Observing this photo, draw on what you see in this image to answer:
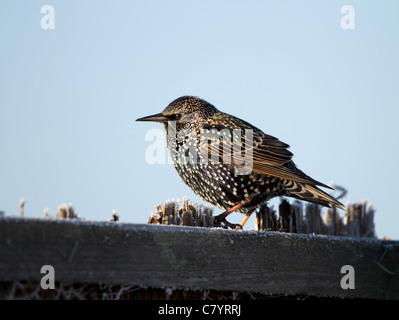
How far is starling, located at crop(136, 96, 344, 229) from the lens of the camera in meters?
3.71

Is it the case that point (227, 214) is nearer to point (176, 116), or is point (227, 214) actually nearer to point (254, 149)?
point (254, 149)

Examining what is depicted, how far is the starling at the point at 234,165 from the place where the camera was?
12.2 feet

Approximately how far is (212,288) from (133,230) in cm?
45

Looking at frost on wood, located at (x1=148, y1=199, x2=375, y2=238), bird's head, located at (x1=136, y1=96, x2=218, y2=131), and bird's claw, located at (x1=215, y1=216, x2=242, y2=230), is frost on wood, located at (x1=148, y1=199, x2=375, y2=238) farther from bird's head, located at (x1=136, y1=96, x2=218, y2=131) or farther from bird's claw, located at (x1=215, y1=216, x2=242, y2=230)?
bird's head, located at (x1=136, y1=96, x2=218, y2=131)

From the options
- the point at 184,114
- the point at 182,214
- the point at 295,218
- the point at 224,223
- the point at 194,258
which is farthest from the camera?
the point at 184,114

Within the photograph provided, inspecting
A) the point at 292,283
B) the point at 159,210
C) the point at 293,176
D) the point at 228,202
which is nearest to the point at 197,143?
the point at 228,202

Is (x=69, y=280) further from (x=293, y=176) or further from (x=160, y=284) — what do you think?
(x=293, y=176)

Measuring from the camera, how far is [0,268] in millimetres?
1626

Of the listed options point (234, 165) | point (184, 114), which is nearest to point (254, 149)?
point (234, 165)

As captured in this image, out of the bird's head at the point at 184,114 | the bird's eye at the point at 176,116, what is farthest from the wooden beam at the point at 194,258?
the bird's eye at the point at 176,116

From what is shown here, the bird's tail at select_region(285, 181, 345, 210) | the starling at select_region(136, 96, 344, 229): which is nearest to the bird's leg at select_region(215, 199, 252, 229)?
the starling at select_region(136, 96, 344, 229)

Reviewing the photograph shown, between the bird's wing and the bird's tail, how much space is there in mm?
59

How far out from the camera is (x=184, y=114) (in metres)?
4.18

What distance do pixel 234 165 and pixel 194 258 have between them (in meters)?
1.66
